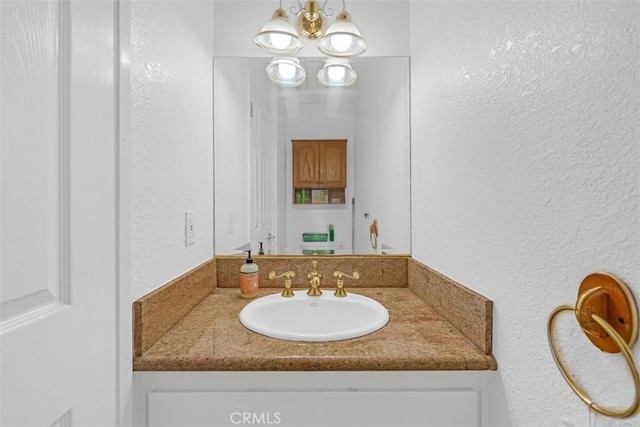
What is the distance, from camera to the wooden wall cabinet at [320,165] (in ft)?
4.61

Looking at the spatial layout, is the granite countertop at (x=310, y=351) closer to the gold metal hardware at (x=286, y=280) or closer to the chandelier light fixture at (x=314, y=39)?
the gold metal hardware at (x=286, y=280)

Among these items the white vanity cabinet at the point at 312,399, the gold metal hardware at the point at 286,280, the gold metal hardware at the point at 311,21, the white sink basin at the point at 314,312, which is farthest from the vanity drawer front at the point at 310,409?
the gold metal hardware at the point at 311,21

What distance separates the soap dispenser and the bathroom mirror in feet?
0.56

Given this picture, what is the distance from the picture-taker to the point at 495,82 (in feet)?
2.34

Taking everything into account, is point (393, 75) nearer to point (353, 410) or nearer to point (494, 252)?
point (494, 252)

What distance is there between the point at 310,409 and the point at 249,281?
0.57m

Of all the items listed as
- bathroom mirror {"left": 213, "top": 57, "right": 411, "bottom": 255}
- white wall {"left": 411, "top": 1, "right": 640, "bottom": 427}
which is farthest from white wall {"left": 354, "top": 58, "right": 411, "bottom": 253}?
white wall {"left": 411, "top": 1, "right": 640, "bottom": 427}

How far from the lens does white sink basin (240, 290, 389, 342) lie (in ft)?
3.50

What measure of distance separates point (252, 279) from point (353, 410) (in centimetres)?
62

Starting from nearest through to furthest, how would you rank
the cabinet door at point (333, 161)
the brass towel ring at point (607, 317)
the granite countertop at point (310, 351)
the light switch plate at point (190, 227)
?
the brass towel ring at point (607, 317), the granite countertop at point (310, 351), the light switch plate at point (190, 227), the cabinet door at point (333, 161)

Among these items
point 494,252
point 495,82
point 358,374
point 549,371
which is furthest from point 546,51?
point 358,374

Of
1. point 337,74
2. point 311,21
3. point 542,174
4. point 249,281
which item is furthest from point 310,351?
point 311,21

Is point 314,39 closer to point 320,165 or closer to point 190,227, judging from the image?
point 320,165

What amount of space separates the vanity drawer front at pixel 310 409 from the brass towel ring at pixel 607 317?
366 millimetres
